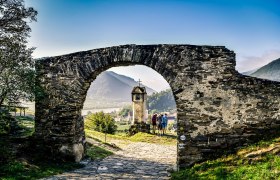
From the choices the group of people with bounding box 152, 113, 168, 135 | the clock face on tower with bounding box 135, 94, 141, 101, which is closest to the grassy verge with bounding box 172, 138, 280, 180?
the group of people with bounding box 152, 113, 168, 135

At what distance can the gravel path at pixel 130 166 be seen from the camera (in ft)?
29.8

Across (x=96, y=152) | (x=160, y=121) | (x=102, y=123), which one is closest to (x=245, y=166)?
(x=96, y=152)

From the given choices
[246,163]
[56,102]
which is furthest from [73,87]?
[246,163]

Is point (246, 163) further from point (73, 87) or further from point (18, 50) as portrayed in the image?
point (18, 50)

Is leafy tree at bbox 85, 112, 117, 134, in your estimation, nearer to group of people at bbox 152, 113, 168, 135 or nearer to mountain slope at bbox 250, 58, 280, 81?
group of people at bbox 152, 113, 168, 135

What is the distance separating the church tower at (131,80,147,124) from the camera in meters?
22.9

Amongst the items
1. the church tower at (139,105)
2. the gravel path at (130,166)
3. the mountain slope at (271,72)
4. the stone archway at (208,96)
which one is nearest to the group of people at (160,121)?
the church tower at (139,105)

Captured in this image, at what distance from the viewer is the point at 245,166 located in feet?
26.1

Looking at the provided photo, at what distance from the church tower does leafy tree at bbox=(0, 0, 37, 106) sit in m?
13.5

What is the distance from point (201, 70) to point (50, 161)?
5.79 metres

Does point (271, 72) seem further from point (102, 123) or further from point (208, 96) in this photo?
point (208, 96)

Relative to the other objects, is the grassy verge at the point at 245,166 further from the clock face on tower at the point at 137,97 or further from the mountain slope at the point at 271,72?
the mountain slope at the point at 271,72

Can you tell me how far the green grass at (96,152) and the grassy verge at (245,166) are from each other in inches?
169

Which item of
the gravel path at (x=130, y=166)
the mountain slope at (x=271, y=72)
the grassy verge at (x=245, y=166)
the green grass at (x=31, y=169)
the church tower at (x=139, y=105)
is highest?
the mountain slope at (x=271, y=72)
